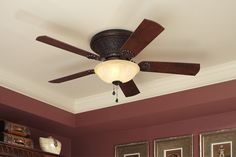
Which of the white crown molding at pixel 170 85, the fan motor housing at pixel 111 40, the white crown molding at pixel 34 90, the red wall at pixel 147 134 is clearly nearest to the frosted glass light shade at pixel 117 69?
the fan motor housing at pixel 111 40

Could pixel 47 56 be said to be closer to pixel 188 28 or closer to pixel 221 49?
pixel 188 28

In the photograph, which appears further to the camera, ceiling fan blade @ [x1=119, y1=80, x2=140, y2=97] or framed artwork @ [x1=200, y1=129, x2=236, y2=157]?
framed artwork @ [x1=200, y1=129, x2=236, y2=157]

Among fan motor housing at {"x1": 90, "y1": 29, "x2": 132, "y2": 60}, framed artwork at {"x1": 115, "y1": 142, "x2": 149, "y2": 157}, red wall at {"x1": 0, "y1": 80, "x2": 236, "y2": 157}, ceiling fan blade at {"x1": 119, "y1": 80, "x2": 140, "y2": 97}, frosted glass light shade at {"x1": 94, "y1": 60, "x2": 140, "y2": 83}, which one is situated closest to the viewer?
frosted glass light shade at {"x1": 94, "y1": 60, "x2": 140, "y2": 83}

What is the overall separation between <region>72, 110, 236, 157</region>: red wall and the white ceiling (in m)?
0.42

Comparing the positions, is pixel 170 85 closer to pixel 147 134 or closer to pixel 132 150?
pixel 147 134

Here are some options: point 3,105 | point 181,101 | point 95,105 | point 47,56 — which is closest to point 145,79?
point 181,101

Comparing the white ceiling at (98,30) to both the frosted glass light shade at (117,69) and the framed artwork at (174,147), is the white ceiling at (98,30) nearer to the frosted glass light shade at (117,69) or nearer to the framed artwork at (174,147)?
the frosted glass light shade at (117,69)

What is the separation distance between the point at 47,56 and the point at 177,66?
112 cm

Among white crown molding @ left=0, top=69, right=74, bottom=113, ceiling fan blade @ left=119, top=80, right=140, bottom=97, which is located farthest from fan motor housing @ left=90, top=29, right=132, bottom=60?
white crown molding @ left=0, top=69, right=74, bottom=113

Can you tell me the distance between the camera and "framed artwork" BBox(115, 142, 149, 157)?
4.09 metres

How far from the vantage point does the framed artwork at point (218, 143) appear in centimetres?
354

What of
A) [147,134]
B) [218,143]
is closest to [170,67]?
[218,143]

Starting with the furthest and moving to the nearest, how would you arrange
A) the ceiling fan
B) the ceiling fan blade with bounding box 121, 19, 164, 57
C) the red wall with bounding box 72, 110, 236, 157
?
the red wall with bounding box 72, 110, 236, 157 → the ceiling fan → the ceiling fan blade with bounding box 121, 19, 164, 57

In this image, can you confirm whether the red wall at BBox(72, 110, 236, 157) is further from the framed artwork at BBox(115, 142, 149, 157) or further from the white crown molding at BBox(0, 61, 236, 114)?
the white crown molding at BBox(0, 61, 236, 114)
